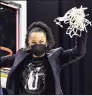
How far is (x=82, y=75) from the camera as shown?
142 centimetres

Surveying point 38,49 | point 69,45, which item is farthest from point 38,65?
point 69,45

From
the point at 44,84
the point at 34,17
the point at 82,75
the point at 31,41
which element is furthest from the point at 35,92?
the point at 34,17

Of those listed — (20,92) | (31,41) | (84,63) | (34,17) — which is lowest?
(20,92)

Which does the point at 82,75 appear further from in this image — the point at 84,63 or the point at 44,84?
the point at 44,84

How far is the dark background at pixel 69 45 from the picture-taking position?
4.66 ft

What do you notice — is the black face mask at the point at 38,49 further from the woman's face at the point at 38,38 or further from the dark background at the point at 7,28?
the dark background at the point at 7,28

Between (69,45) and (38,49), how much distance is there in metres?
0.28

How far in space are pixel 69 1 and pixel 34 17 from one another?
232mm

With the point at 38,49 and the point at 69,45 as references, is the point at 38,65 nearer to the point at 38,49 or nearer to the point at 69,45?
→ the point at 38,49

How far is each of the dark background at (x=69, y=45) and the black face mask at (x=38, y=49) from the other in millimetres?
214

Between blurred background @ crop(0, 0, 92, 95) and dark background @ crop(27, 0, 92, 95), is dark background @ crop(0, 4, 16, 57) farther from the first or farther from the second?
dark background @ crop(27, 0, 92, 95)

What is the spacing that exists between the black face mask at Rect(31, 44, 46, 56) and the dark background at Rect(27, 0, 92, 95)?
0.70ft

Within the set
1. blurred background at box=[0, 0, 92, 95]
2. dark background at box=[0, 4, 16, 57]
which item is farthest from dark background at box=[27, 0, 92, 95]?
dark background at box=[0, 4, 16, 57]

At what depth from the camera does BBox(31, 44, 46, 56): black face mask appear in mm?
1213
